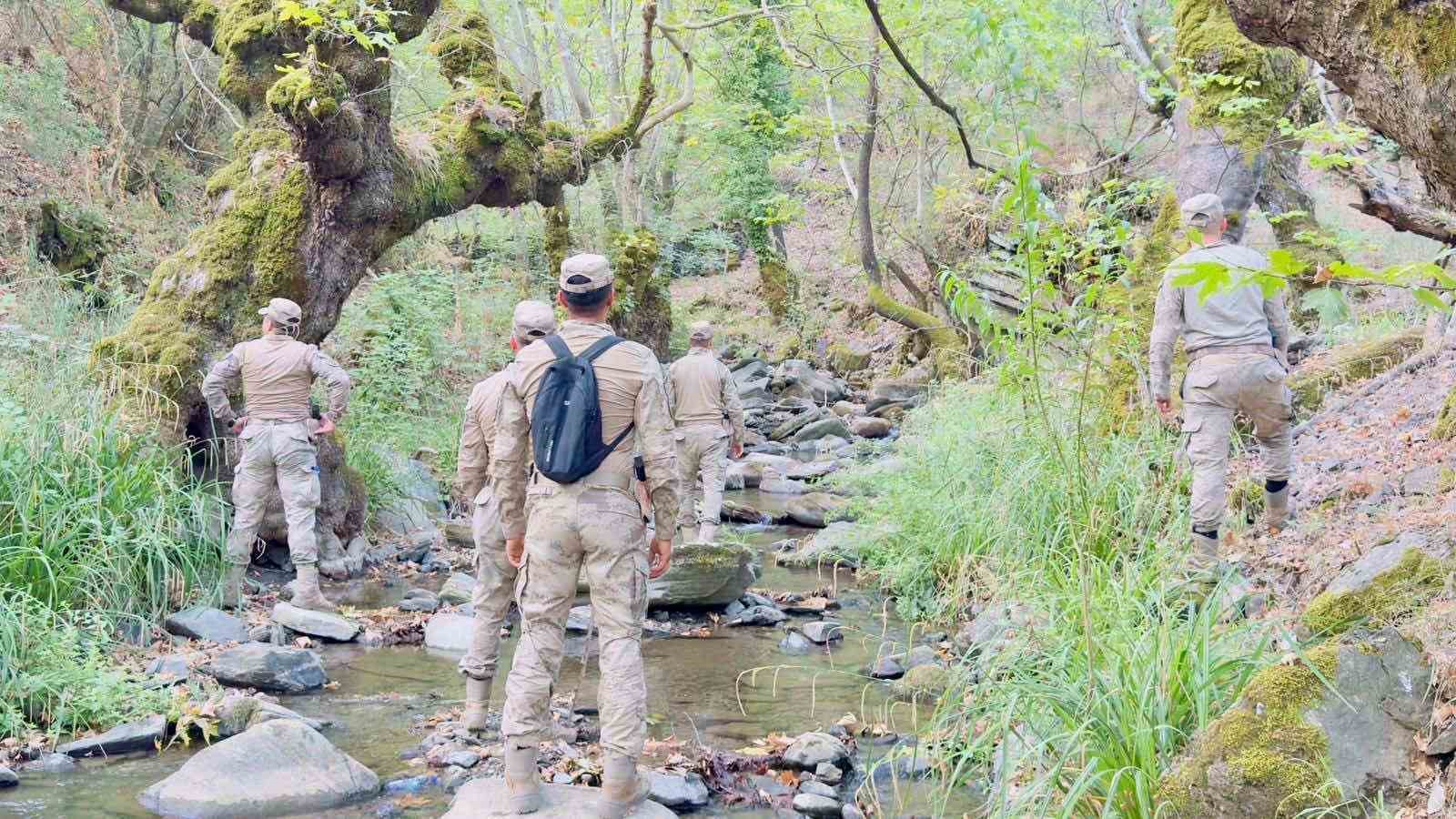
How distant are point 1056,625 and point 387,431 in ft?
28.6

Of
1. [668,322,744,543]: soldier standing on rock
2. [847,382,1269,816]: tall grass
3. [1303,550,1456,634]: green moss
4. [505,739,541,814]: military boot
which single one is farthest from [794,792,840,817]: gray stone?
[668,322,744,543]: soldier standing on rock

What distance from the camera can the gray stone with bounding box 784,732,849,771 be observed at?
17.8 ft

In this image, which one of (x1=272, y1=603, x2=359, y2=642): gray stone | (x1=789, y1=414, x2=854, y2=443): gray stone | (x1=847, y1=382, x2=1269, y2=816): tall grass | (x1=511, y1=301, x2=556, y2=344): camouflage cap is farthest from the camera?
(x1=789, y1=414, x2=854, y2=443): gray stone

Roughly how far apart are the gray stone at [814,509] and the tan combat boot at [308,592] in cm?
522

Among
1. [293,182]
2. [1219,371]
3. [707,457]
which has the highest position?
[293,182]

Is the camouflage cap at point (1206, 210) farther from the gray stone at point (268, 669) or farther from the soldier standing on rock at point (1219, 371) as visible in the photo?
the gray stone at point (268, 669)

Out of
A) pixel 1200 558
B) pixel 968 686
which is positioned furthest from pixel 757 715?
pixel 1200 558

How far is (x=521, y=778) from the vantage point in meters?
4.59

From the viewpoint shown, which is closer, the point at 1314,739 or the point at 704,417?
the point at 1314,739

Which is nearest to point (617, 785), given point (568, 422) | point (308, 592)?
point (568, 422)

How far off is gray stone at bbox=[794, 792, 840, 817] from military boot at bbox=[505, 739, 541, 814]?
109 cm

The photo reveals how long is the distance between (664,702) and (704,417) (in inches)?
169

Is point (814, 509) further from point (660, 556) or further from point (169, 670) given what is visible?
point (660, 556)

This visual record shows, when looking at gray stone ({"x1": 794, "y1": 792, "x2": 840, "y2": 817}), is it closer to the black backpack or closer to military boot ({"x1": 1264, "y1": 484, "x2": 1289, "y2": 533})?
the black backpack
